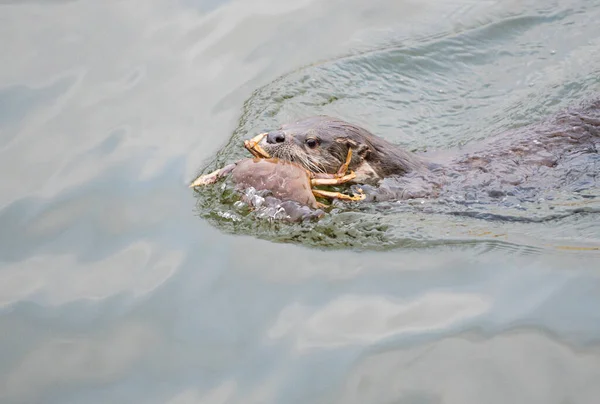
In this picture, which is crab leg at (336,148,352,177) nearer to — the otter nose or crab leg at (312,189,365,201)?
crab leg at (312,189,365,201)

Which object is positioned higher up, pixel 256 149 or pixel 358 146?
pixel 256 149

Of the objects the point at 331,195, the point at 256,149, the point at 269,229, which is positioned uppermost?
the point at 256,149

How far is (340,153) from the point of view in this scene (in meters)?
5.78

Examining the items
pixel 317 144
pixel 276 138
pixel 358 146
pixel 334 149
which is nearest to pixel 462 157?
pixel 358 146

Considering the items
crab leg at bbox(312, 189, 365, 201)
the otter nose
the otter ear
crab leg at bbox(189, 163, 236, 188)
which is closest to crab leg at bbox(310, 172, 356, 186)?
crab leg at bbox(312, 189, 365, 201)

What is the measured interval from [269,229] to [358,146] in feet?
3.27

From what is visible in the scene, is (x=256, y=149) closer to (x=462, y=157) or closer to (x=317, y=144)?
(x=317, y=144)

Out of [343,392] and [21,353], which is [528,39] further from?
[21,353]

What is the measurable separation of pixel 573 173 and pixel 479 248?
1.49 meters

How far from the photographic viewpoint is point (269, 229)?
5.29 metres

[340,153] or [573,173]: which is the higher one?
[340,153]

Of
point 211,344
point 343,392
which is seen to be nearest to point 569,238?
point 343,392

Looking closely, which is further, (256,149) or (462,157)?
(462,157)

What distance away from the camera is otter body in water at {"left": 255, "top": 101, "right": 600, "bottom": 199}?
573cm
